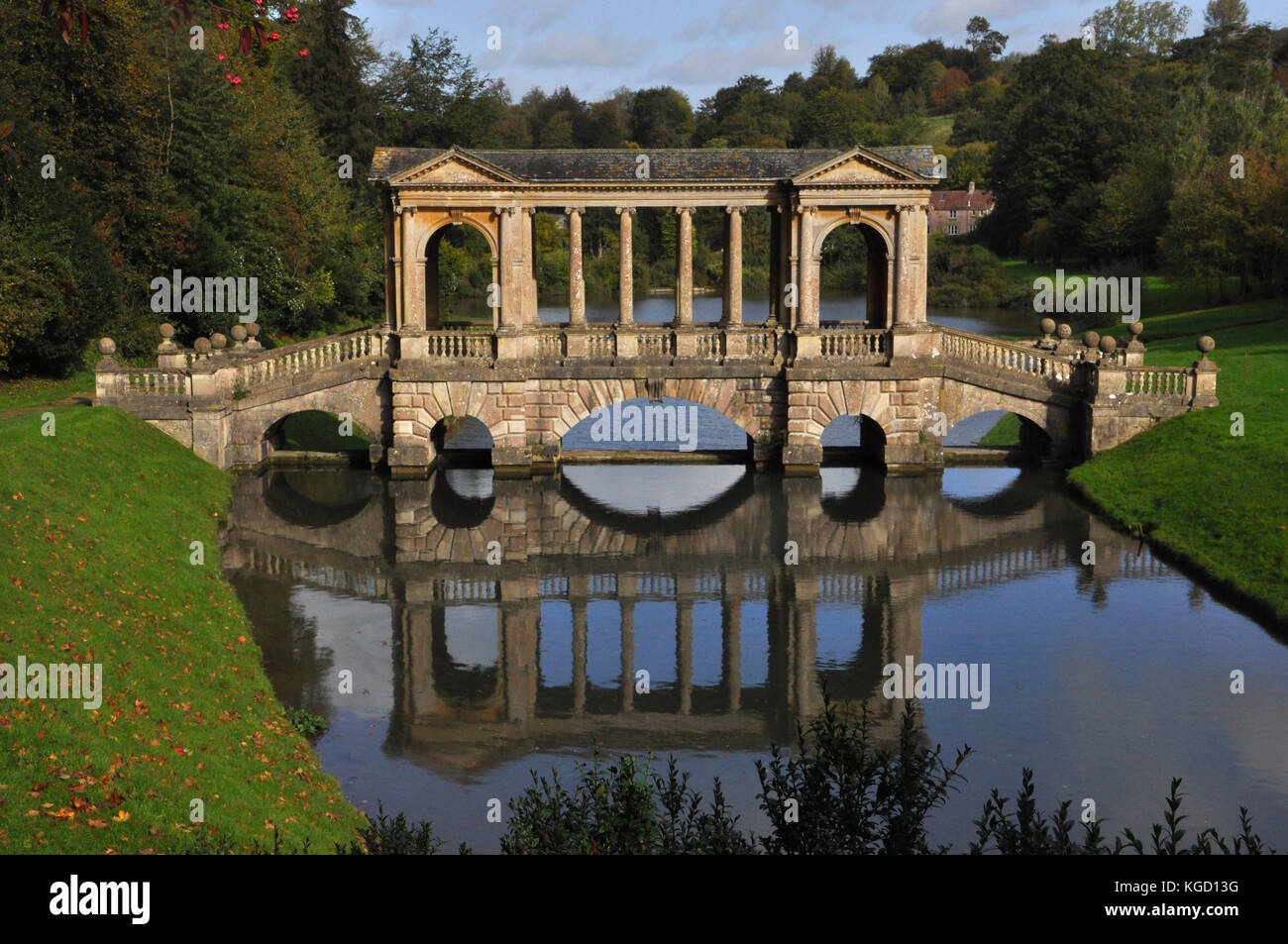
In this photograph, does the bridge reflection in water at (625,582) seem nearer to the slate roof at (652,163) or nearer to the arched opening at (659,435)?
the arched opening at (659,435)

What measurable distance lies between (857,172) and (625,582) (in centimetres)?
1597

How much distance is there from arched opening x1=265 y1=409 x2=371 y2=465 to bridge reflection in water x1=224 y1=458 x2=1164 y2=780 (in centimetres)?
146

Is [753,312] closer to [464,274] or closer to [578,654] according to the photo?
[464,274]

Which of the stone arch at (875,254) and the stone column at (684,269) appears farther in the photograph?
the stone column at (684,269)

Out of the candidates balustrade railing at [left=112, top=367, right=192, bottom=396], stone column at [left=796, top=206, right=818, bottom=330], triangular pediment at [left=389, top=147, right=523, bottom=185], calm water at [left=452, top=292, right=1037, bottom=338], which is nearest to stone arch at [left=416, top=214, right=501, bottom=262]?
triangular pediment at [left=389, top=147, right=523, bottom=185]

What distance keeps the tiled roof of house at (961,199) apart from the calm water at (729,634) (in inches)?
3840

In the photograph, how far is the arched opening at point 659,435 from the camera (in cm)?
4109

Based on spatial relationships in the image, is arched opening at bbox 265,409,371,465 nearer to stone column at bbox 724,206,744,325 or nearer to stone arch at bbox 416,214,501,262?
stone arch at bbox 416,214,501,262

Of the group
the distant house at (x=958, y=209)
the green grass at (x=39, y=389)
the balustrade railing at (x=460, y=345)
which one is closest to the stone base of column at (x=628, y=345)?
the balustrade railing at (x=460, y=345)

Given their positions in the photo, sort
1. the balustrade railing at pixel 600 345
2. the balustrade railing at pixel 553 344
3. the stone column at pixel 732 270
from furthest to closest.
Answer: the stone column at pixel 732 270, the balustrade railing at pixel 553 344, the balustrade railing at pixel 600 345

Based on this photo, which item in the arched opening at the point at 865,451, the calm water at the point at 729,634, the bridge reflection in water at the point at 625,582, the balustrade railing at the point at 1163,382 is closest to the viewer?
the calm water at the point at 729,634

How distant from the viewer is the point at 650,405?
55.3 metres
